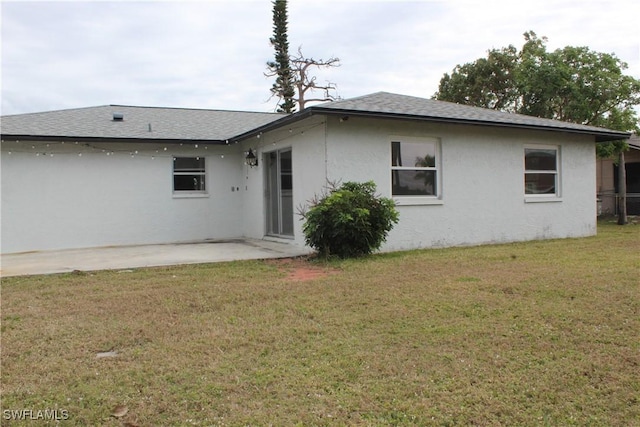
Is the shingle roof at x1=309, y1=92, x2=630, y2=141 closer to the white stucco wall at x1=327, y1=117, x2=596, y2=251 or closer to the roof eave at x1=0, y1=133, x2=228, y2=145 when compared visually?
the white stucco wall at x1=327, y1=117, x2=596, y2=251

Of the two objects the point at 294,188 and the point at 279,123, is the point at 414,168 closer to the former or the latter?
the point at 294,188

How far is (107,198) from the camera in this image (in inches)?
460

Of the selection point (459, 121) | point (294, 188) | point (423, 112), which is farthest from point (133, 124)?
point (459, 121)

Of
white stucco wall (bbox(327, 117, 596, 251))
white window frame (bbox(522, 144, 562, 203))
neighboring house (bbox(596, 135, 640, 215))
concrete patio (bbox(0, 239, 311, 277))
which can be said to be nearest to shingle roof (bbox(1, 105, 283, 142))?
concrete patio (bbox(0, 239, 311, 277))

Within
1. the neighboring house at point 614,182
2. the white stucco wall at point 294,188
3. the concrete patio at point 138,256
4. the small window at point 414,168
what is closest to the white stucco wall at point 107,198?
the white stucco wall at point 294,188

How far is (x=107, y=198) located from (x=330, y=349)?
9596 mm

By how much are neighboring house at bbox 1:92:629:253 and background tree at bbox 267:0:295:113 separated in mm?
19605

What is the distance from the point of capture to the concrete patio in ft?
26.6

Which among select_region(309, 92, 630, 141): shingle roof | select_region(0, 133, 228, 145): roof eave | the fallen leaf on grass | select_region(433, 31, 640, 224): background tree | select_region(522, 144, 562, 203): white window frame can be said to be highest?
select_region(433, 31, 640, 224): background tree

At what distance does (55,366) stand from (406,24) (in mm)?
11994

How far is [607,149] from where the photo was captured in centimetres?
1709

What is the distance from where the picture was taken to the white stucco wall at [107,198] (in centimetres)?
1098

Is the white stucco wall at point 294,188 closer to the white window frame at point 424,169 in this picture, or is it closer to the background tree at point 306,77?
the white window frame at point 424,169

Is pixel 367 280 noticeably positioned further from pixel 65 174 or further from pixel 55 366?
pixel 65 174
